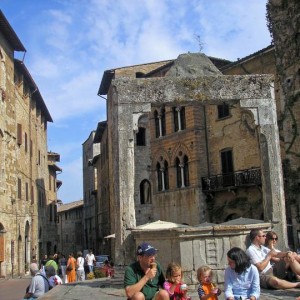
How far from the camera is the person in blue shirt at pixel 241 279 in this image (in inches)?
229

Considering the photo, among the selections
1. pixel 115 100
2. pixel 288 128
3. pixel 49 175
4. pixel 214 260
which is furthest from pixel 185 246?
pixel 49 175

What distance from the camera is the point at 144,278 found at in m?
5.11

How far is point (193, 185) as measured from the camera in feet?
92.4

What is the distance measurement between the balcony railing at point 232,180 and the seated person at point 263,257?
16.8m

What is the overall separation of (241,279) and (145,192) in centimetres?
2671

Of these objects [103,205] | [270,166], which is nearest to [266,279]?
[270,166]

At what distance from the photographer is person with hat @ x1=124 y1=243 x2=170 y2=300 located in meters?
5.09

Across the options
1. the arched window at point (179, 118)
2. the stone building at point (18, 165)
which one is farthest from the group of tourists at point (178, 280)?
the arched window at point (179, 118)

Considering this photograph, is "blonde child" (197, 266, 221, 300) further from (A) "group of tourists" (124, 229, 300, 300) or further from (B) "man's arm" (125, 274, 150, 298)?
(B) "man's arm" (125, 274, 150, 298)

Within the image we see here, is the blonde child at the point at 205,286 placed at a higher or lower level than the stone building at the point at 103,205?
lower

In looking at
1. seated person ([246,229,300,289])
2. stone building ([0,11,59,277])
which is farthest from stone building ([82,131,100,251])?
seated person ([246,229,300,289])

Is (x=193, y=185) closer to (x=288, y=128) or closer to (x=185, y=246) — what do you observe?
(x=288, y=128)

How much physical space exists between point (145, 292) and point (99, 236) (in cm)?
4289

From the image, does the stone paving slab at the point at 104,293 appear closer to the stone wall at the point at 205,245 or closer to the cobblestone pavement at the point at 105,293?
the cobblestone pavement at the point at 105,293
